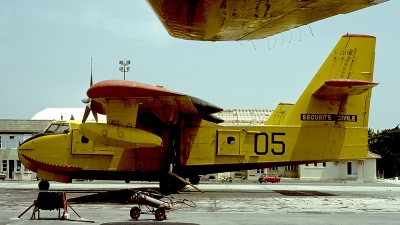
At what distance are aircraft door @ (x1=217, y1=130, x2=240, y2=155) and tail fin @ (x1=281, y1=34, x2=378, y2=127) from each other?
275cm

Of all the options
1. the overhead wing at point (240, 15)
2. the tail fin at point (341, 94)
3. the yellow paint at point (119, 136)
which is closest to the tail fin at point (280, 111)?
the tail fin at point (341, 94)

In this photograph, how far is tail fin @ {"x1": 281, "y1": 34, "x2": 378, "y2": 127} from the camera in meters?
23.2

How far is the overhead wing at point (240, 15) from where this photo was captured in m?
7.94

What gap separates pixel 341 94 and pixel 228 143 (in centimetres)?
593

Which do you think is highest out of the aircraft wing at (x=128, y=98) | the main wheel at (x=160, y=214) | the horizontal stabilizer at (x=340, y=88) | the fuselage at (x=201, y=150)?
the horizontal stabilizer at (x=340, y=88)

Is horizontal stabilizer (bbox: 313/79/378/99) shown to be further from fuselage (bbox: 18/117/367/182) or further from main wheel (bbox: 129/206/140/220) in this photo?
main wheel (bbox: 129/206/140/220)

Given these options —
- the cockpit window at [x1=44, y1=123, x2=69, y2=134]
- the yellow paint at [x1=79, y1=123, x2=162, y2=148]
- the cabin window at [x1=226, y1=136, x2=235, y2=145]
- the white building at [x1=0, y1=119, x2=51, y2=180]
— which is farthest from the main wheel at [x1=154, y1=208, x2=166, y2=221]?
the white building at [x1=0, y1=119, x2=51, y2=180]

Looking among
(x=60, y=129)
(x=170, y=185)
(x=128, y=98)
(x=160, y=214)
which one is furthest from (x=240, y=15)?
(x=60, y=129)

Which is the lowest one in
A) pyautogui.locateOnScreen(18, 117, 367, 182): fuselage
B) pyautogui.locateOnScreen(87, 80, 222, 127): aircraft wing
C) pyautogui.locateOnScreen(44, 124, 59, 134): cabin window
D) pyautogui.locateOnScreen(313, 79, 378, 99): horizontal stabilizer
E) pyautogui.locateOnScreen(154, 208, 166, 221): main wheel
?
pyautogui.locateOnScreen(154, 208, 166, 221): main wheel

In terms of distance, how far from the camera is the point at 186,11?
820 cm

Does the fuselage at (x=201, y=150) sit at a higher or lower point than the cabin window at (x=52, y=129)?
lower

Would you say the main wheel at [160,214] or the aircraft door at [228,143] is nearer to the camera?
the main wheel at [160,214]

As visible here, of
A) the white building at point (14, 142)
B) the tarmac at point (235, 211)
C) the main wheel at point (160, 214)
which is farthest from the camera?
the white building at point (14, 142)

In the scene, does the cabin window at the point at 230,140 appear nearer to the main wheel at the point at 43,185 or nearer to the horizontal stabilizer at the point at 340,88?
the horizontal stabilizer at the point at 340,88
